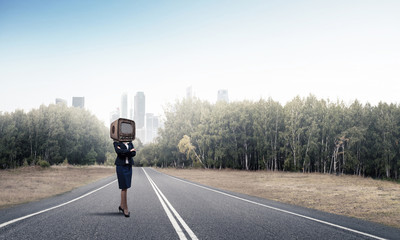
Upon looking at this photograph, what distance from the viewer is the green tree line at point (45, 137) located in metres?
63.1

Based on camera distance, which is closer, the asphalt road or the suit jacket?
the asphalt road

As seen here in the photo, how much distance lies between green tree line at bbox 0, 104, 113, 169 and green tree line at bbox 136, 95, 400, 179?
3223 cm

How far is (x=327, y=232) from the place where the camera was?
18.8 feet

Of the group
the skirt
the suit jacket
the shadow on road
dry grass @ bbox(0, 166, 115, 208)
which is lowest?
dry grass @ bbox(0, 166, 115, 208)

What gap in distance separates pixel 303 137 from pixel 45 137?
202 ft

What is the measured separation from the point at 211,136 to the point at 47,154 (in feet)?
139

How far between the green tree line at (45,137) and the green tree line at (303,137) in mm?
32234

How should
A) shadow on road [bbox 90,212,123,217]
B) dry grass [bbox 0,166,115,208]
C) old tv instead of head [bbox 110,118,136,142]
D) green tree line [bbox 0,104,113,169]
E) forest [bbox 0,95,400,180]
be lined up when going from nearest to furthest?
1. old tv instead of head [bbox 110,118,136,142]
2. shadow on road [bbox 90,212,123,217]
3. dry grass [bbox 0,166,115,208]
4. forest [bbox 0,95,400,180]
5. green tree line [bbox 0,104,113,169]

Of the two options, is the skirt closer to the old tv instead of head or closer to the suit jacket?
the suit jacket

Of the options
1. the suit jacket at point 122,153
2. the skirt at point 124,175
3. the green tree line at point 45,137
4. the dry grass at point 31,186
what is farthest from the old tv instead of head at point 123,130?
the green tree line at point 45,137

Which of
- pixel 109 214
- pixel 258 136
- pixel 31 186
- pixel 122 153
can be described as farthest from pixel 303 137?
pixel 122 153

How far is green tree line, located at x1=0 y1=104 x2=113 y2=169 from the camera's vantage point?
63106mm

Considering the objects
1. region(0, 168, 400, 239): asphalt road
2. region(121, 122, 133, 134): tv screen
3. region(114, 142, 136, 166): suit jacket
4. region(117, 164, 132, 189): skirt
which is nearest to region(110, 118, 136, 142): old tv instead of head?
region(121, 122, 133, 134): tv screen

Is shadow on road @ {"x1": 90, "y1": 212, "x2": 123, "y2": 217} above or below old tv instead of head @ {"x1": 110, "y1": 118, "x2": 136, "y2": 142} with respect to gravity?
below
